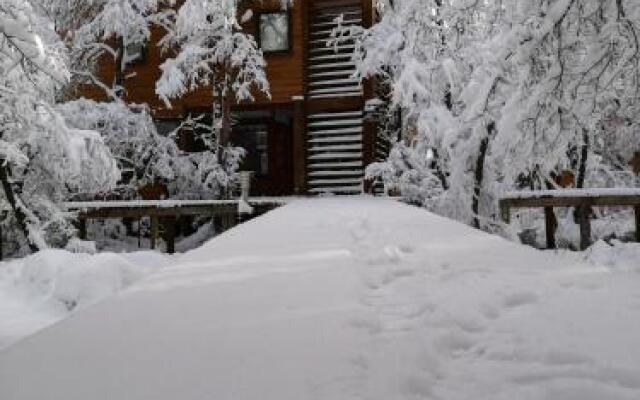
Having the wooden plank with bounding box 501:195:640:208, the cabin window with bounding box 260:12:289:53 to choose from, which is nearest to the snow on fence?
the wooden plank with bounding box 501:195:640:208

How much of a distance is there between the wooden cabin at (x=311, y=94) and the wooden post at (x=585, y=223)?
7229 mm

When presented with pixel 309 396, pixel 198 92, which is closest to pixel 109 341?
pixel 309 396

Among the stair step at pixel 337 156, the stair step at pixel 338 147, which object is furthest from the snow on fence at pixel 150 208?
the stair step at pixel 338 147

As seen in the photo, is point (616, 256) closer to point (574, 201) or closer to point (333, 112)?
point (574, 201)

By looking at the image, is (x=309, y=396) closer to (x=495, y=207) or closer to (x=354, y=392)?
(x=354, y=392)

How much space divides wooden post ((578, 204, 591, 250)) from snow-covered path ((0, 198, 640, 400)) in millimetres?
8278

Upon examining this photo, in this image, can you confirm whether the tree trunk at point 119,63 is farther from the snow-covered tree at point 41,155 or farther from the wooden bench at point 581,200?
the wooden bench at point 581,200

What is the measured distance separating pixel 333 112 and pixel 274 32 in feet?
11.9

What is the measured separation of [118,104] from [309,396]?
15.0 m

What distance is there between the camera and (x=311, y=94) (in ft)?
61.8

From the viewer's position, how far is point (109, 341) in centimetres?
248

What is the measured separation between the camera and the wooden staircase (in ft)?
59.6

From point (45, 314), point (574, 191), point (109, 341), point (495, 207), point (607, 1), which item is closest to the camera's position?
point (109, 341)

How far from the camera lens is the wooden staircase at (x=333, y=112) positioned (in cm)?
1817
